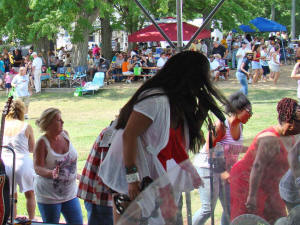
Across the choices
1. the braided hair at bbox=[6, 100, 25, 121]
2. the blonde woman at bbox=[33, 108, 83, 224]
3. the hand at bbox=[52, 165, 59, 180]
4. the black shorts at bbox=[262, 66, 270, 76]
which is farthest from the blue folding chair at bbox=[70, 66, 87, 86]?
the hand at bbox=[52, 165, 59, 180]

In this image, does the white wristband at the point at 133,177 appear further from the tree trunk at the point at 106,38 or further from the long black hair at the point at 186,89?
the tree trunk at the point at 106,38

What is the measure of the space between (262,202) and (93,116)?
39.9 ft

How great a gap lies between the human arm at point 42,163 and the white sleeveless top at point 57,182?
1.1 inches

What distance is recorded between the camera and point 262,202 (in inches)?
61.2

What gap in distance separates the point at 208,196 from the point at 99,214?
174 centimetres

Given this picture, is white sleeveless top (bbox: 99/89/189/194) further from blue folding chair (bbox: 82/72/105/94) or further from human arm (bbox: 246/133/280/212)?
blue folding chair (bbox: 82/72/105/94)

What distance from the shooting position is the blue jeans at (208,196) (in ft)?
5.15

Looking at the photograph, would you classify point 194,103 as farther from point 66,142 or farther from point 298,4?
point 298,4

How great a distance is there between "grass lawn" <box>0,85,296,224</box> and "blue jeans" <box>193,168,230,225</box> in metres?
5.84

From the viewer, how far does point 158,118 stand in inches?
99.3

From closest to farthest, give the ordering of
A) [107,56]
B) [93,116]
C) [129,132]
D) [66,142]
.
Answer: [129,132] < [66,142] < [93,116] < [107,56]

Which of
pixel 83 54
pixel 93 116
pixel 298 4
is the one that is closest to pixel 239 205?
pixel 93 116

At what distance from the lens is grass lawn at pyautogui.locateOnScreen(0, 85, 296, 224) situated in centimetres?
1024

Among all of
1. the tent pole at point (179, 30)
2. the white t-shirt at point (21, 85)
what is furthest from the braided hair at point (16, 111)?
the white t-shirt at point (21, 85)
